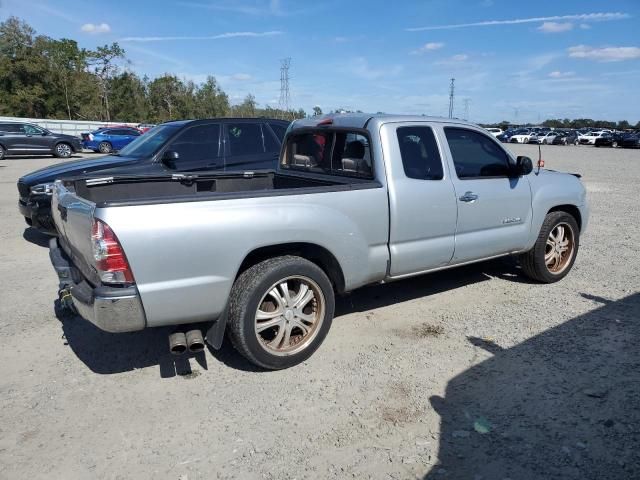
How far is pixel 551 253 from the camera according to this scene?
5.70m

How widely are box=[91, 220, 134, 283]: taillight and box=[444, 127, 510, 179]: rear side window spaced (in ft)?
10.1

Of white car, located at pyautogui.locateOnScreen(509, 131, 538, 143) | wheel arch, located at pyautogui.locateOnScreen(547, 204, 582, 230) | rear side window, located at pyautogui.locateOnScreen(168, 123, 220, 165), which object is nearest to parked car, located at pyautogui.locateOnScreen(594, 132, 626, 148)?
white car, located at pyautogui.locateOnScreen(509, 131, 538, 143)

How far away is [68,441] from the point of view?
2977 millimetres

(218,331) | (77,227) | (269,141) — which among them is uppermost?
(269,141)

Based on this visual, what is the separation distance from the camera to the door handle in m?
4.66

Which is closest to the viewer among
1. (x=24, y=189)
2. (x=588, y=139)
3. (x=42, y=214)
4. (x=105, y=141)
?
(x=42, y=214)

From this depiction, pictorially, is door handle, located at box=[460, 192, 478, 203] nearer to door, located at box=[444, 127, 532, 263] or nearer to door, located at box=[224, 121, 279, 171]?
door, located at box=[444, 127, 532, 263]

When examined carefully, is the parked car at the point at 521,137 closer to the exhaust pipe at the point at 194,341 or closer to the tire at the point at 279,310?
the tire at the point at 279,310

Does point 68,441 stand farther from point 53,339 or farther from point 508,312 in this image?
point 508,312

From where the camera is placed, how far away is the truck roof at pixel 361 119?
445 centimetres

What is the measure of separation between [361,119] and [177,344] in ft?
8.33

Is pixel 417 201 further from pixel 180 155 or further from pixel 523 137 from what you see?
pixel 523 137

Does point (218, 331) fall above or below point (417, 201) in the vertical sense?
below

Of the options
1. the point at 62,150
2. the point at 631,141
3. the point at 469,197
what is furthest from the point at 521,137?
the point at 469,197
